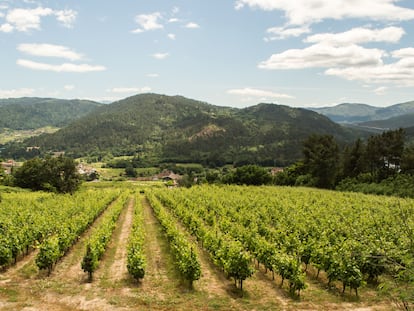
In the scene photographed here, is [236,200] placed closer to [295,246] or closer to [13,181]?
[295,246]

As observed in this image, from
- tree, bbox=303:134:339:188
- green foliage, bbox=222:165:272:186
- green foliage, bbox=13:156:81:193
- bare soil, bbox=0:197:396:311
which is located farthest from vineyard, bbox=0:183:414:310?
green foliage, bbox=222:165:272:186

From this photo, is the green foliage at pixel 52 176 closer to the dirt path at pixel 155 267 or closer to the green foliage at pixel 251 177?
the green foliage at pixel 251 177

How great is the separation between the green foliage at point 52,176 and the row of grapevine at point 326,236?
3868 centimetres

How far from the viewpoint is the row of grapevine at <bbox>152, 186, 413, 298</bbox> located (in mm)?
13500

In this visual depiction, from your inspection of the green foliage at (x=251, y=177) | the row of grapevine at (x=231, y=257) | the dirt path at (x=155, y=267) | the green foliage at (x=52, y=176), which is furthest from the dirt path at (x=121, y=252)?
the green foliage at (x=251, y=177)

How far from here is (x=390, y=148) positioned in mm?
54281

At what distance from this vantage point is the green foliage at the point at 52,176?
65.8m

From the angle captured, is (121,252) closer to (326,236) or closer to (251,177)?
(326,236)

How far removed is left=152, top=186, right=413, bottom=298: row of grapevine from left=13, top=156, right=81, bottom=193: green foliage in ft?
127

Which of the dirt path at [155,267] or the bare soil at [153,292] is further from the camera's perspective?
the dirt path at [155,267]

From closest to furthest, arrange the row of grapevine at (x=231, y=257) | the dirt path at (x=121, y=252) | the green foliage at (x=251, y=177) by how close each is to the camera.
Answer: the row of grapevine at (x=231, y=257), the dirt path at (x=121, y=252), the green foliage at (x=251, y=177)

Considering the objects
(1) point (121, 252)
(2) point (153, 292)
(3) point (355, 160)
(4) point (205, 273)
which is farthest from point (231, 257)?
(3) point (355, 160)

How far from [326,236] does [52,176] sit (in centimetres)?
6007

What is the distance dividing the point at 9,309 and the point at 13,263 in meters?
6.67
